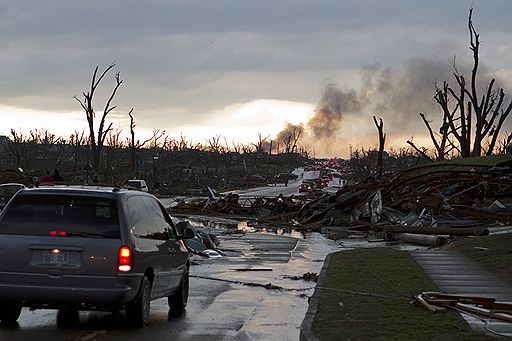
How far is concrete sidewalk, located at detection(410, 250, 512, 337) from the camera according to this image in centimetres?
1030

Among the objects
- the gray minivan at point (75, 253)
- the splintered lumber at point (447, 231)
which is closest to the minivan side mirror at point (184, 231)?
the gray minivan at point (75, 253)

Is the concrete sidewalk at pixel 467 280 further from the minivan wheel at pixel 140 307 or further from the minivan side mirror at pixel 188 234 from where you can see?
the minivan side mirror at pixel 188 234

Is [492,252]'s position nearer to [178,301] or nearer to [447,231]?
[447,231]

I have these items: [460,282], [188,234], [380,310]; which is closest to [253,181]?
[460,282]

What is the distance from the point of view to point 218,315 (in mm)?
12164

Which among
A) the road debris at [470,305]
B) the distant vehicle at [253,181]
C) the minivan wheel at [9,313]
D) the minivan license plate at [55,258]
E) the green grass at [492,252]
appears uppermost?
the minivan license plate at [55,258]

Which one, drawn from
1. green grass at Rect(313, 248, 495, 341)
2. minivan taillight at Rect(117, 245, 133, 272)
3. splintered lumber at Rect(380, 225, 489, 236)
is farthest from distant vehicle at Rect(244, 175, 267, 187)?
Answer: minivan taillight at Rect(117, 245, 133, 272)

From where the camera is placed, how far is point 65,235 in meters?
10.3

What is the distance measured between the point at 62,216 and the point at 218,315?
2.84m

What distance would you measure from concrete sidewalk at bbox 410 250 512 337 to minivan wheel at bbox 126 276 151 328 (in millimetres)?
Answer: 3839

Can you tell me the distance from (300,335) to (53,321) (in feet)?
10.6

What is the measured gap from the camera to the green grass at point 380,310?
32.1 feet

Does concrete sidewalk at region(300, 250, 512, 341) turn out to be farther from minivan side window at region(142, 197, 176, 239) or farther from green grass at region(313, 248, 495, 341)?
minivan side window at region(142, 197, 176, 239)

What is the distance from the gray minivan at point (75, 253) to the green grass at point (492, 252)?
7.22m
